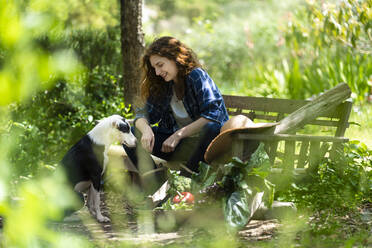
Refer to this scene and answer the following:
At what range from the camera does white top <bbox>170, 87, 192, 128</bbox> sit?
3881 mm

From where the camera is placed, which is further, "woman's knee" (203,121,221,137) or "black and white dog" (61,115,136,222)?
"woman's knee" (203,121,221,137)

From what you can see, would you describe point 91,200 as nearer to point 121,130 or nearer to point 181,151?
point 121,130

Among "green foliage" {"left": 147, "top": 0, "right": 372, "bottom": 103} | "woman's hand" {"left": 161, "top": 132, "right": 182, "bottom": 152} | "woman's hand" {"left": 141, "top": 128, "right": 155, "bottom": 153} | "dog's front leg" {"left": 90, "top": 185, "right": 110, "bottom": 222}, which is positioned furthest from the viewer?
"green foliage" {"left": 147, "top": 0, "right": 372, "bottom": 103}

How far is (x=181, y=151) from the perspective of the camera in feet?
12.3

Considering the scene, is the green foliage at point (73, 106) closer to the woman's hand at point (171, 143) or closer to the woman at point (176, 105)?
the woman at point (176, 105)

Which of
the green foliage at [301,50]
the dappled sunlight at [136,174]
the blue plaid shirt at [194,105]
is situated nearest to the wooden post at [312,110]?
the dappled sunlight at [136,174]

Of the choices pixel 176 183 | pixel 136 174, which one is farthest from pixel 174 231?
pixel 136 174

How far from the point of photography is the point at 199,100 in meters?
3.69

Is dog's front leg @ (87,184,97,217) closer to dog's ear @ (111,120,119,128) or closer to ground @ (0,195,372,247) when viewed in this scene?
ground @ (0,195,372,247)

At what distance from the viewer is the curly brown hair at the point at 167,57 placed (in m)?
3.71

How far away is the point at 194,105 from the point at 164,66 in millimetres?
419

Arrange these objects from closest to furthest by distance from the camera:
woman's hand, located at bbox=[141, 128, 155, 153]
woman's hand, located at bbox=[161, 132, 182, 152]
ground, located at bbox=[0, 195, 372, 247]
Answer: ground, located at bbox=[0, 195, 372, 247] → woman's hand, located at bbox=[161, 132, 182, 152] → woman's hand, located at bbox=[141, 128, 155, 153]

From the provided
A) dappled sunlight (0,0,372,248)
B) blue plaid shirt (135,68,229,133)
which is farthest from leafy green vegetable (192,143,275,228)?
blue plaid shirt (135,68,229,133)

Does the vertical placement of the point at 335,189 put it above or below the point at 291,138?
below
